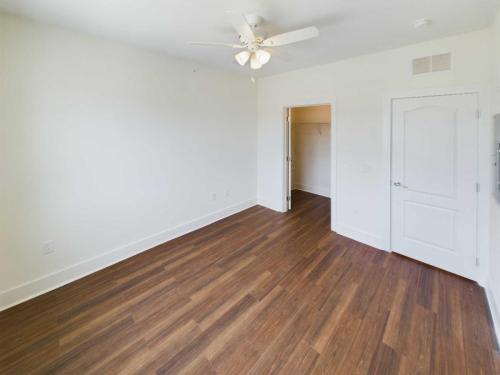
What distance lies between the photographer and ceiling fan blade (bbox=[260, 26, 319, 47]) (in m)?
1.91

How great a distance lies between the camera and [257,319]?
80.7 inches

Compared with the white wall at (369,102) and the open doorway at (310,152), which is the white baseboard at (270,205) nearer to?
the open doorway at (310,152)

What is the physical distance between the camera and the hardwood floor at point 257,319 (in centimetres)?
166

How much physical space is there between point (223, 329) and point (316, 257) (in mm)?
1591

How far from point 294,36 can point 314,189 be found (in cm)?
454

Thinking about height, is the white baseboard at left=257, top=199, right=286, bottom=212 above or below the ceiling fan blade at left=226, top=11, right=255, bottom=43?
below

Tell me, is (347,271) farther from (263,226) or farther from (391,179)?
(263,226)

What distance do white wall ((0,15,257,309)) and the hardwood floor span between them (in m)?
0.42

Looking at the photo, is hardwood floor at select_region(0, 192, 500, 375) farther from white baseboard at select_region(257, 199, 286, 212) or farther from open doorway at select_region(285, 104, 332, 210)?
open doorway at select_region(285, 104, 332, 210)

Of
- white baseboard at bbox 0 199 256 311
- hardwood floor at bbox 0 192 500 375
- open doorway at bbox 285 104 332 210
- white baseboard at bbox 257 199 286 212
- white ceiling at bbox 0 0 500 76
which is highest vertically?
white ceiling at bbox 0 0 500 76

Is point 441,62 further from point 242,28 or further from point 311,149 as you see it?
point 311,149

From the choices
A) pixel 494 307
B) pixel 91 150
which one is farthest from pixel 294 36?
pixel 494 307

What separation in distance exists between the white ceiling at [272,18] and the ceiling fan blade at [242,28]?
0.07 m

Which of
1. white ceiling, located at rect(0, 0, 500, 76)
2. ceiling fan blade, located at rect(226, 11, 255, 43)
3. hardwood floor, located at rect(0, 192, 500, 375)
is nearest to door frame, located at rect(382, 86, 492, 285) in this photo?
hardwood floor, located at rect(0, 192, 500, 375)
